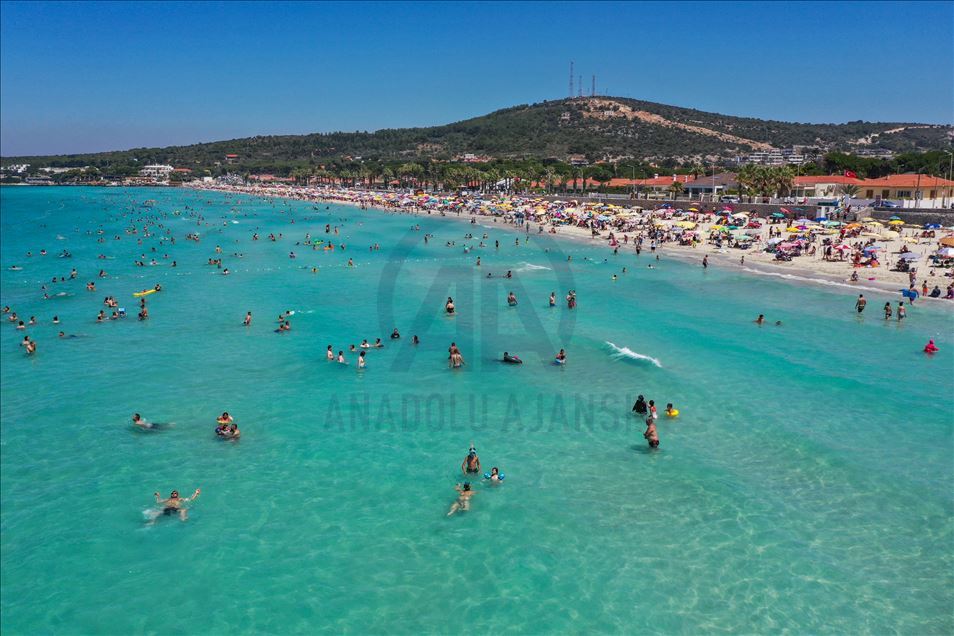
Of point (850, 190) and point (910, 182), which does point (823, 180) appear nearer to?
point (850, 190)

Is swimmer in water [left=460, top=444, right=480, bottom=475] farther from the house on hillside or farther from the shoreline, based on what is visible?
the house on hillside

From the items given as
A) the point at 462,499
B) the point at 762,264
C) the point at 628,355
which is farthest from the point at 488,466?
the point at 762,264

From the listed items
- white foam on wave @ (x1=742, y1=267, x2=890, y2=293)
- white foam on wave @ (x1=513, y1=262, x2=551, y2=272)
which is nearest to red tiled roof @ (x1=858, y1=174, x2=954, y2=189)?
white foam on wave @ (x1=742, y1=267, x2=890, y2=293)

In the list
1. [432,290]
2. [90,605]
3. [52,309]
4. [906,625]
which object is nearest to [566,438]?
[906,625]

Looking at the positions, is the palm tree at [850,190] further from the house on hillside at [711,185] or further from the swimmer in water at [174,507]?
the swimmer in water at [174,507]

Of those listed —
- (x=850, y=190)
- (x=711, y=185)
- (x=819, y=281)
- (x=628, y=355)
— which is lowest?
(x=628, y=355)
